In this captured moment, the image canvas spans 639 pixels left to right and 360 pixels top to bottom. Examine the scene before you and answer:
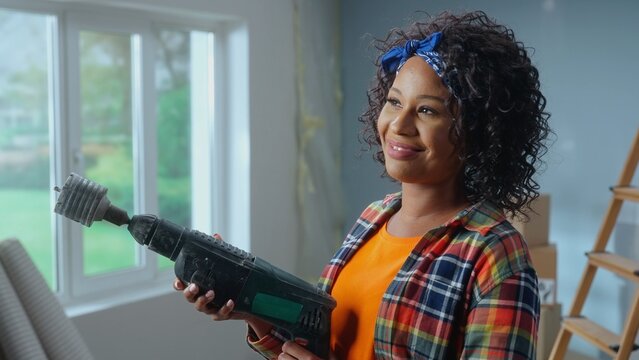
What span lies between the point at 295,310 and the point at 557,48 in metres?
2.40

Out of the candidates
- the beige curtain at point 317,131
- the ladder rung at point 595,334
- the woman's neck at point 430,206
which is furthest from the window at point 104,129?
the woman's neck at point 430,206

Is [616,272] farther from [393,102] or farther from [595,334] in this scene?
[393,102]

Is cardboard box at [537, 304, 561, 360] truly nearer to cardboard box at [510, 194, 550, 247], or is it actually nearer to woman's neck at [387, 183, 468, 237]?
cardboard box at [510, 194, 550, 247]

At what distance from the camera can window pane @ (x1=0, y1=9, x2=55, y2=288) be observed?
2.49m

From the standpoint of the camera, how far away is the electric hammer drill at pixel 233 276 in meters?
1.10

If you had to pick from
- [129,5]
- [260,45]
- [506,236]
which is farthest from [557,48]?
[506,236]

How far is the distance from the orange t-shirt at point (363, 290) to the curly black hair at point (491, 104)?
0.53ft

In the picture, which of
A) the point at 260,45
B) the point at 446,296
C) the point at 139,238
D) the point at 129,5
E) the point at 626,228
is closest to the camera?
the point at 446,296

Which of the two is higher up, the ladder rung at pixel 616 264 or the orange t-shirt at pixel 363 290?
the orange t-shirt at pixel 363 290

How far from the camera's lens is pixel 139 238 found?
43.6 inches

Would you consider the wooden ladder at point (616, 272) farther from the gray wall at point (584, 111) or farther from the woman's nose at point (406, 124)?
the woman's nose at point (406, 124)

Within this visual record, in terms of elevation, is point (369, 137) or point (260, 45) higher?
point (260, 45)

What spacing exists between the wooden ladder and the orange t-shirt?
1489 mm

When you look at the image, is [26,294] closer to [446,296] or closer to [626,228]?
[446,296]
